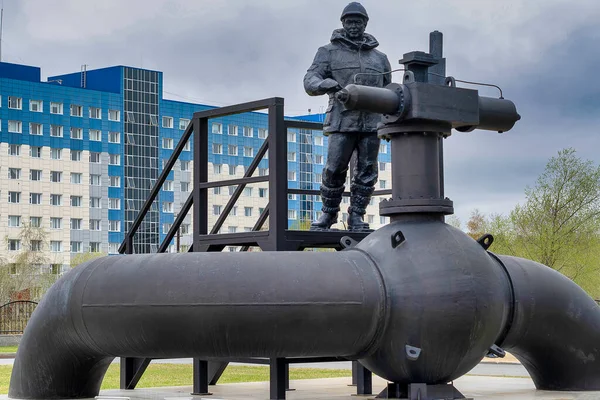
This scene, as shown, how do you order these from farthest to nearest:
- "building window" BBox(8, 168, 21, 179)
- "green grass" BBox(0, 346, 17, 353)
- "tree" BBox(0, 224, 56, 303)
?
"building window" BBox(8, 168, 21, 179) → "tree" BBox(0, 224, 56, 303) → "green grass" BBox(0, 346, 17, 353)

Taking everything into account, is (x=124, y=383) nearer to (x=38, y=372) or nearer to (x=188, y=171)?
(x=38, y=372)

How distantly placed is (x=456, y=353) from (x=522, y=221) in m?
29.7

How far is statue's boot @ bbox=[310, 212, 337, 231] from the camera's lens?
476 inches

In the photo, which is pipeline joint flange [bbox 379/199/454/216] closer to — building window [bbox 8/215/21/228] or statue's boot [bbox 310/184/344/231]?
statue's boot [bbox 310/184/344/231]

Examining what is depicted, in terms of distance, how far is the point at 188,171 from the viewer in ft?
266

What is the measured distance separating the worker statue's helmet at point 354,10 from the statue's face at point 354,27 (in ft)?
0.13

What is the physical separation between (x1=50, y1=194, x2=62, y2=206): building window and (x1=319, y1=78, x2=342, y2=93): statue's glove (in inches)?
2819

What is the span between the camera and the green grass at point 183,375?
53.5ft

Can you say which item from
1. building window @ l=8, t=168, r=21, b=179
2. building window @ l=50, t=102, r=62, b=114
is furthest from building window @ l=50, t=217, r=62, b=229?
building window @ l=50, t=102, r=62, b=114

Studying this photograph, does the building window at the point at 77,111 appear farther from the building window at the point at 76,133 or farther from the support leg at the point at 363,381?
the support leg at the point at 363,381

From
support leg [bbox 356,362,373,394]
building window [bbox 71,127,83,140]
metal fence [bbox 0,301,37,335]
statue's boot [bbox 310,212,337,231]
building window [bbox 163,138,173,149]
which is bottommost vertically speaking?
metal fence [bbox 0,301,37,335]

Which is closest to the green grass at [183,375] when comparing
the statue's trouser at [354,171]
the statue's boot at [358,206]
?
the statue's boot at [358,206]

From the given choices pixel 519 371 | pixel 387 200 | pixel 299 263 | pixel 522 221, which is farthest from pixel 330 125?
pixel 522 221

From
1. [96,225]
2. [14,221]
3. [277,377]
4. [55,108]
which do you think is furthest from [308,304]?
[96,225]
